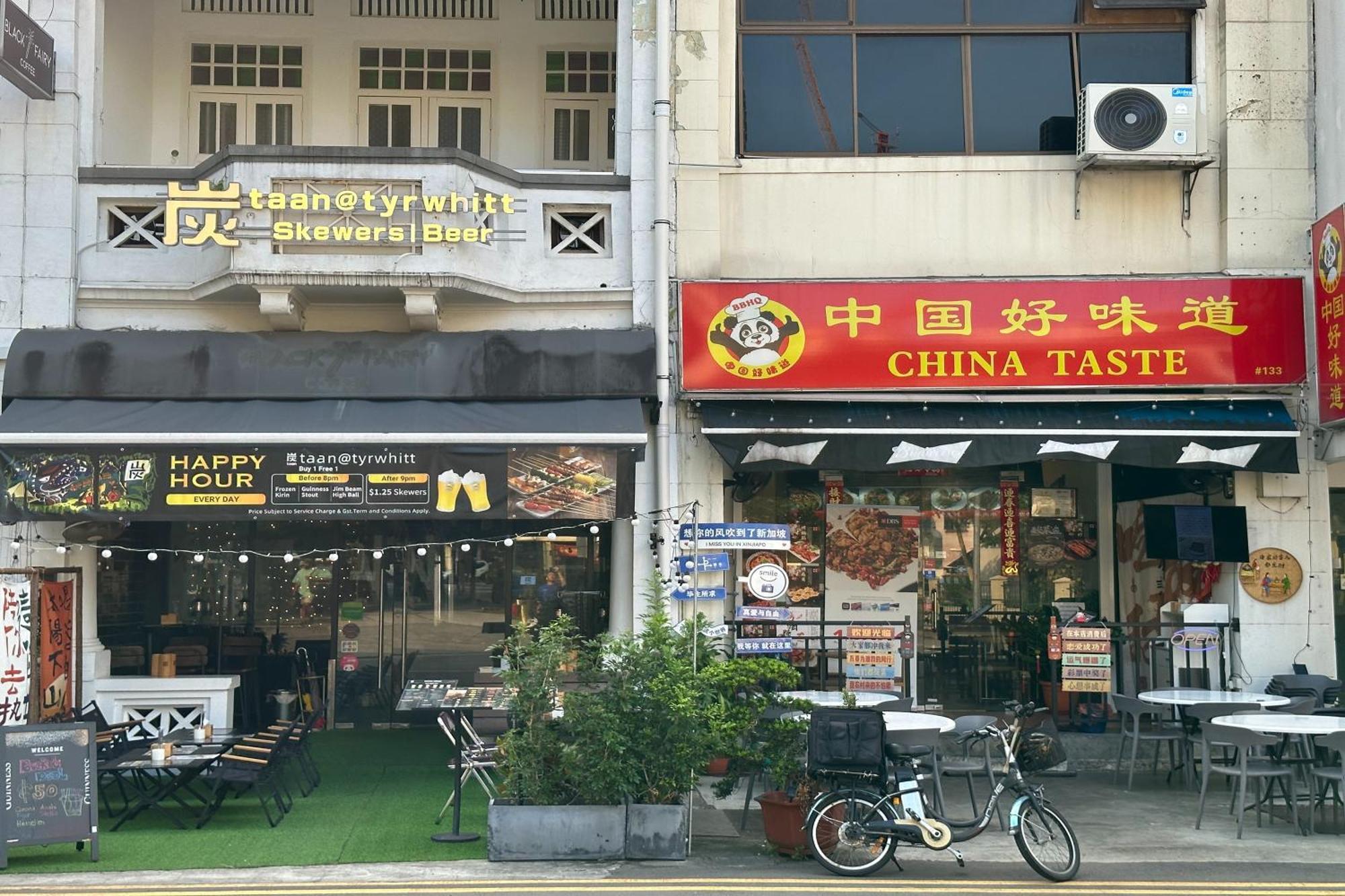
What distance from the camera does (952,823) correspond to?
32.1 feet

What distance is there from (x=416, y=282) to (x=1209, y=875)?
8.75 meters

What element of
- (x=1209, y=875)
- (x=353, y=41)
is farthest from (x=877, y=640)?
(x=353, y=41)

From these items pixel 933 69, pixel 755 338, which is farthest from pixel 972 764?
pixel 933 69

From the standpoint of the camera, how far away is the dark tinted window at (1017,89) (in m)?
14.5

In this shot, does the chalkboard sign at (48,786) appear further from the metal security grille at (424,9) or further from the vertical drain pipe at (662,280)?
the metal security grille at (424,9)

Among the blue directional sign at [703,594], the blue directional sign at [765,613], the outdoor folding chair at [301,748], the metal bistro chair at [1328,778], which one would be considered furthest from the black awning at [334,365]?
the metal bistro chair at [1328,778]

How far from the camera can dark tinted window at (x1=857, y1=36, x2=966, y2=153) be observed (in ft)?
47.6

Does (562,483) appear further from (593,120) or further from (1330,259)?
(1330,259)

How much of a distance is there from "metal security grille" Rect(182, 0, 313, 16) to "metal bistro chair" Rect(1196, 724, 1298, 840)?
12561 mm

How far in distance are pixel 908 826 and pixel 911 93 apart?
328 inches

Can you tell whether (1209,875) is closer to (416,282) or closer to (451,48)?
(416,282)

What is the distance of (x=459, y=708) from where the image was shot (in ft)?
36.7

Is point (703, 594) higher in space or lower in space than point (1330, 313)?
lower

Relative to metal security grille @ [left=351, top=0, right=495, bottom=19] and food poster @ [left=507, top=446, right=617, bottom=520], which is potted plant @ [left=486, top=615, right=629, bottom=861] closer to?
food poster @ [left=507, top=446, right=617, bottom=520]
